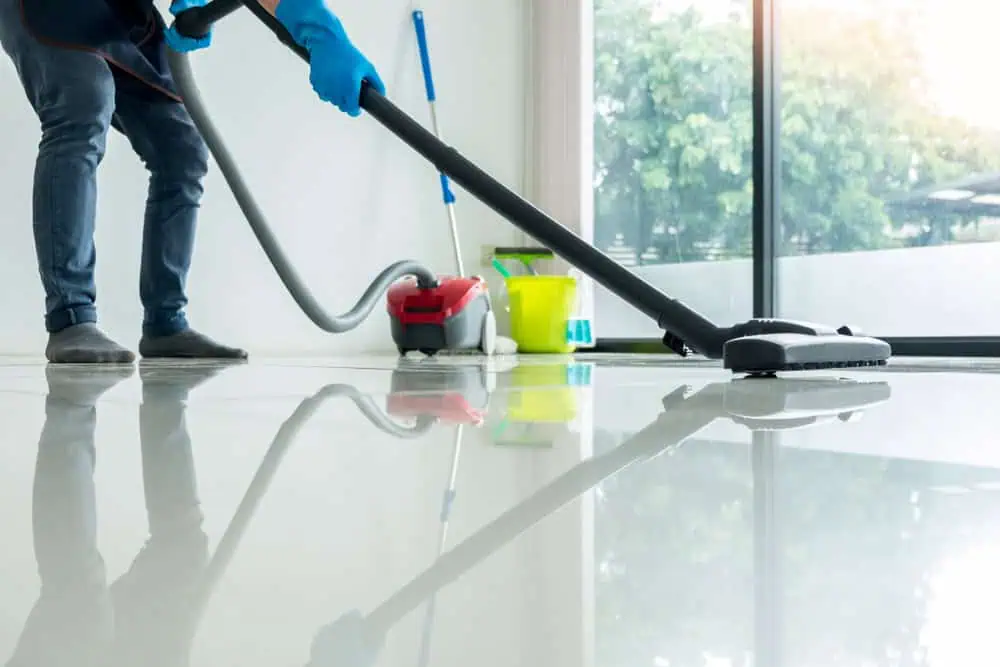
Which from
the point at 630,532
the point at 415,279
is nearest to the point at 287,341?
the point at 415,279

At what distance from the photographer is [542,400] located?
0.99 metres

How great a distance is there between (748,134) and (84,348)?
8.38 ft

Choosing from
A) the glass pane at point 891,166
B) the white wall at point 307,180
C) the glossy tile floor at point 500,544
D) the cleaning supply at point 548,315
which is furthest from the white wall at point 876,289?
the glossy tile floor at point 500,544

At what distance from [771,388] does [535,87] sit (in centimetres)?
312

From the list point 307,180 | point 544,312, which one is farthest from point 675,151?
point 307,180

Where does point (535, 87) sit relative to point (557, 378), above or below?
above

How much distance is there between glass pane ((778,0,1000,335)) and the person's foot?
196cm

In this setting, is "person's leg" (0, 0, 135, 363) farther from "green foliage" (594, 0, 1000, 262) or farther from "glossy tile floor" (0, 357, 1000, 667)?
"green foliage" (594, 0, 1000, 262)

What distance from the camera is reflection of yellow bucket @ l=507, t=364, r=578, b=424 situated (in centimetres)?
79

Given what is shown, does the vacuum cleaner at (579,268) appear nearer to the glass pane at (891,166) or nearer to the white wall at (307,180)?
the white wall at (307,180)

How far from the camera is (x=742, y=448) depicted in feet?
1.88

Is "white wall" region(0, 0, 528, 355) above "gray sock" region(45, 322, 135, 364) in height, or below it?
above

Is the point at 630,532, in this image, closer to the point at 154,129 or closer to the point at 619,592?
the point at 619,592

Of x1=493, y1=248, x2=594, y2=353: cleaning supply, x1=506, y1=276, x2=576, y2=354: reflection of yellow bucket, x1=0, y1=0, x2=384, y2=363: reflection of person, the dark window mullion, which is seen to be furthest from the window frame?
x1=0, y1=0, x2=384, y2=363: reflection of person
